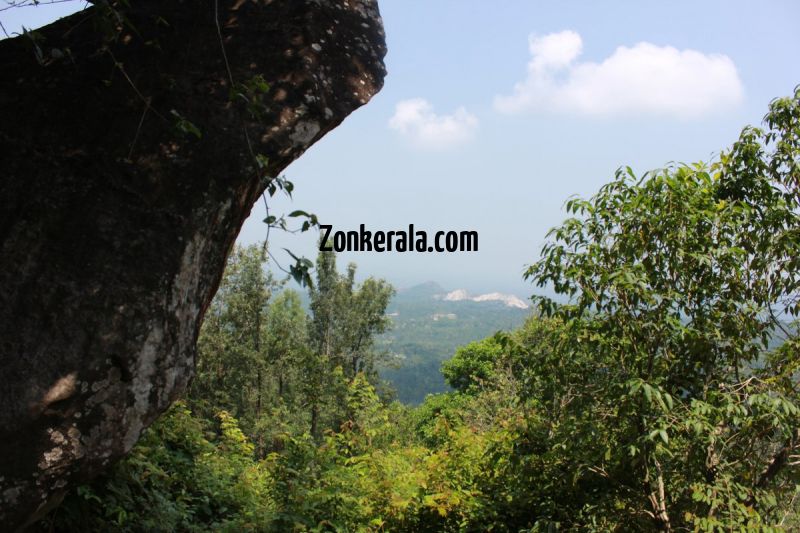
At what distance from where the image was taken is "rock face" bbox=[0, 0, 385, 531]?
3.03 meters

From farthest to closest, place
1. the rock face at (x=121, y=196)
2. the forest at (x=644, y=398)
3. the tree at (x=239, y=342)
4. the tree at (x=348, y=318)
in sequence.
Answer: the tree at (x=348, y=318) → the tree at (x=239, y=342) → the forest at (x=644, y=398) → the rock face at (x=121, y=196)

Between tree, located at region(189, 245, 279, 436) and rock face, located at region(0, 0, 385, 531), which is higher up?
rock face, located at region(0, 0, 385, 531)

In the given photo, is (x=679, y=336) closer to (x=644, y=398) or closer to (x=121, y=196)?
(x=644, y=398)

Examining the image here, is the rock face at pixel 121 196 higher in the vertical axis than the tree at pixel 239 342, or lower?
higher

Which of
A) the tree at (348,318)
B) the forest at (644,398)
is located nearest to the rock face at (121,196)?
the forest at (644,398)

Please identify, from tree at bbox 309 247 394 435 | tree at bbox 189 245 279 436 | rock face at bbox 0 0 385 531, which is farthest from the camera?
tree at bbox 309 247 394 435

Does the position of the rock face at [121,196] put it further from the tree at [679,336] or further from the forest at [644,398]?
the tree at [679,336]

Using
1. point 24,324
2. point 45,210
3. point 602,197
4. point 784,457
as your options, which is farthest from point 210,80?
point 784,457

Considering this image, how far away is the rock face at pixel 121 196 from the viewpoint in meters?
3.03

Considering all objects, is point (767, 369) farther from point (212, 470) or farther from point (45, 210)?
point (212, 470)

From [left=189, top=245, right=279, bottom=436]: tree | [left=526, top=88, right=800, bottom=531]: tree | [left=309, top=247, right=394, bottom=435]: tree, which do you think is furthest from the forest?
[left=309, top=247, right=394, bottom=435]: tree

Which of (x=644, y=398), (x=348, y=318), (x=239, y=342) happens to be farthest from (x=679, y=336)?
(x=348, y=318)

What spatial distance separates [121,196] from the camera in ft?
11.4

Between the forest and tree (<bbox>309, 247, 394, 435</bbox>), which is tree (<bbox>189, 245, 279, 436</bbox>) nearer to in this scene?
tree (<bbox>309, 247, 394, 435</bbox>)
